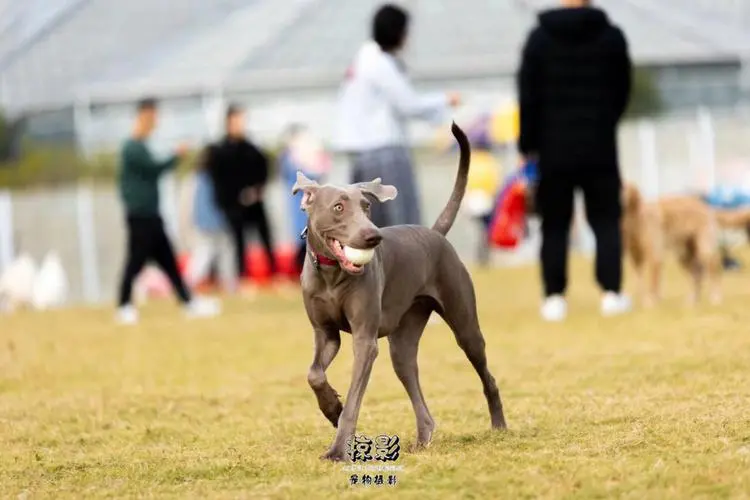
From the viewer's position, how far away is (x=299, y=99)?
36094 mm

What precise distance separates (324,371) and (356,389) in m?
0.23

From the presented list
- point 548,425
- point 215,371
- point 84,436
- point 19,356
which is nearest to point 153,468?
point 84,436

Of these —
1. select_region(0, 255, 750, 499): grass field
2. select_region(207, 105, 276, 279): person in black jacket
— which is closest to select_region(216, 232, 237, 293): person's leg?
select_region(207, 105, 276, 279): person in black jacket

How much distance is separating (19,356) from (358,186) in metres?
6.72

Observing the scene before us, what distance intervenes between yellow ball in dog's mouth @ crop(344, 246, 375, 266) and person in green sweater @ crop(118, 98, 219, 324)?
31.6 feet

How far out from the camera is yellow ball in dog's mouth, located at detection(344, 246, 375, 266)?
570 centimetres

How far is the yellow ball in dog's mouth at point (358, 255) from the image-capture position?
570 centimetres

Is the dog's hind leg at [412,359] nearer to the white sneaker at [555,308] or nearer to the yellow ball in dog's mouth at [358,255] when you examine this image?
the yellow ball in dog's mouth at [358,255]

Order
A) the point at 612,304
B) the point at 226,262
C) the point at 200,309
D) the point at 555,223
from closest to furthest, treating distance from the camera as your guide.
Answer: the point at 555,223
the point at 612,304
the point at 200,309
the point at 226,262

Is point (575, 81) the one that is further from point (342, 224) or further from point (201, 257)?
point (201, 257)

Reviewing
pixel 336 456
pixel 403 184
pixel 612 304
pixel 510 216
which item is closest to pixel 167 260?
pixel 510 216

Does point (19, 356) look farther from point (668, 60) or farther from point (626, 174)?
point (668, 60)

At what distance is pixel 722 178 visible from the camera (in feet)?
88.2

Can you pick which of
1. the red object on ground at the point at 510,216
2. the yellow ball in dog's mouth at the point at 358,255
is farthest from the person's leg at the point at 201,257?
the yellow ball in dog's mouth at the point at 358,255
